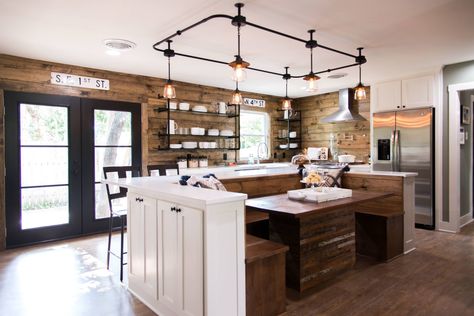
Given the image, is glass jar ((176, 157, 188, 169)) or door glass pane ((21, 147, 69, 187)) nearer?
door glass pane ((21, 147, 69, 187))

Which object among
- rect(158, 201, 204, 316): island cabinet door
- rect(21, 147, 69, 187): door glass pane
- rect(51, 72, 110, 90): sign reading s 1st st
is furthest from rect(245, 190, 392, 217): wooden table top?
rect(51, 72, 110, 90): sign reading s 1st st

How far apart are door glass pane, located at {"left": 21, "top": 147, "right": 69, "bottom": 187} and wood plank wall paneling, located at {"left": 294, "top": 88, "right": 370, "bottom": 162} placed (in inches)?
202

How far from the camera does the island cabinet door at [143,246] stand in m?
2.48

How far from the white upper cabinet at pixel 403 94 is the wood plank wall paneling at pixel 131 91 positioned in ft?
8.06

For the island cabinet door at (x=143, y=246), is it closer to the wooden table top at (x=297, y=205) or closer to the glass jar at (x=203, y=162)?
→ the wooden table top at (x=297, y=205)

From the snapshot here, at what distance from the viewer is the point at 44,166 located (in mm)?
4426

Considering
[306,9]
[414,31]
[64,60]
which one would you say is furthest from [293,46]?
[64,60]

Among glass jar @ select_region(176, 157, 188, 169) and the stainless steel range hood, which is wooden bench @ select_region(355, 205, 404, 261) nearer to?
the stainless steel range hood

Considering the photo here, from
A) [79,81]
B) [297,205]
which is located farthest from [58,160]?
[297,205]

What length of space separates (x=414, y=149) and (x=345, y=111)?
63.2 inches

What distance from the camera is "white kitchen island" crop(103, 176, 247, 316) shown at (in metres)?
1.92

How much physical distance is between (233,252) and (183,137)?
13.2ft

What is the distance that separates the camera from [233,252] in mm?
2021

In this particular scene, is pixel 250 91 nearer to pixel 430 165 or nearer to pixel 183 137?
pixel 183 137
